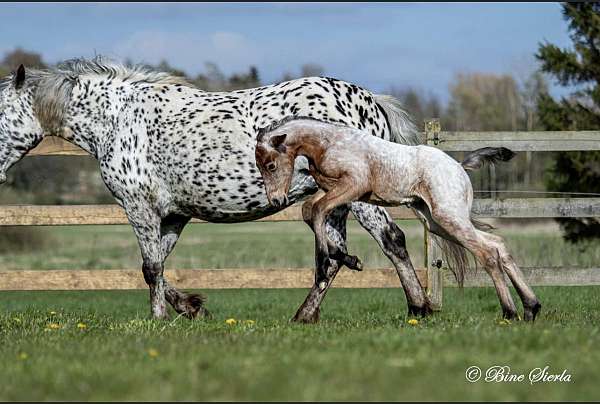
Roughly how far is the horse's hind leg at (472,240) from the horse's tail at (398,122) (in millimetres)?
1377

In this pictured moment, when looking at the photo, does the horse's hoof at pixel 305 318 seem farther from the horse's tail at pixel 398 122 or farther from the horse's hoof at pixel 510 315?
the horse's tail at pixel 398 122

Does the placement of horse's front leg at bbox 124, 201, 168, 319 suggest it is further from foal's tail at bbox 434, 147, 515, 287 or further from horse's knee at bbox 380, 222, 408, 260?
foal's tail at bbox 434, 147, 515, 287

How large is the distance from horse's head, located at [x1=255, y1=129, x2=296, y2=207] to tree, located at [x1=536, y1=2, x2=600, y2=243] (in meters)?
11.7

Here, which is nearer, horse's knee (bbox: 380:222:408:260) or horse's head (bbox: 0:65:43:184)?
horse's knee (bbox: 380:222:408:260)

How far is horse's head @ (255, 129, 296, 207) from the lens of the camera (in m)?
6.87

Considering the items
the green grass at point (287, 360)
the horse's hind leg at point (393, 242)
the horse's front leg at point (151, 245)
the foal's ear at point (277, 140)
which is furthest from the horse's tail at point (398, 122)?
the horse's front leg at point (151, 245)

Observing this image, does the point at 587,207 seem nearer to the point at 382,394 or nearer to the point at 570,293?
the point at 570,293

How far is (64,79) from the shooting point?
8.47 meters

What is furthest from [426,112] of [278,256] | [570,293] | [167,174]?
[167,174]

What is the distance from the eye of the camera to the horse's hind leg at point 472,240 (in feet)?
22.2

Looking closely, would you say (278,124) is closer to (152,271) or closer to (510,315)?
(152,271)

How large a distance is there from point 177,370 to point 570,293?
8956 millimetres

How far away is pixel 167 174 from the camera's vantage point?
7879 millimetres

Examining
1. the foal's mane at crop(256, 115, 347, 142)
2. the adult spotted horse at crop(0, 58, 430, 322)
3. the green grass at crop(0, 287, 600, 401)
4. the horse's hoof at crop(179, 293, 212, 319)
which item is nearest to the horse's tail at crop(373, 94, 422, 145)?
the adult spotted horse at crop(0, 58, 430, 322)
